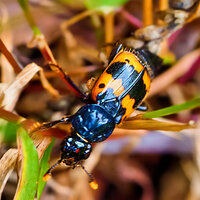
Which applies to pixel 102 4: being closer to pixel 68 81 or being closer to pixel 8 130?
pixel 68 81

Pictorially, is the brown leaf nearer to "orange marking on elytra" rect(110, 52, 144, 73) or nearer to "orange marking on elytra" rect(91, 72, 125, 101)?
"orange marking on elytra" rect(91, 72, 125, 101)

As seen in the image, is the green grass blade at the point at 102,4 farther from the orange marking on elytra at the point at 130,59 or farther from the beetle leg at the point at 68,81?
the beetle leg at the point at 68,81

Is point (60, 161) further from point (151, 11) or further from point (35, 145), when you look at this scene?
point (151, 11)

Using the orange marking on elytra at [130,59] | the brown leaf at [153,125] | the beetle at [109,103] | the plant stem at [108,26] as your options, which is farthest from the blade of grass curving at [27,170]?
the plant stem at [108,26]

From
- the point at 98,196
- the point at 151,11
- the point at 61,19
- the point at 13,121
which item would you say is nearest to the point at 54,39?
the point at 61,19

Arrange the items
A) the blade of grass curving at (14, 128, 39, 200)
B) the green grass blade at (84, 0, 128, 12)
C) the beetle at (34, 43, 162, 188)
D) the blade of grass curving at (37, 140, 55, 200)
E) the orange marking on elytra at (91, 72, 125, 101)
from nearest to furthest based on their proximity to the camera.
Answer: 1. the blade of grass curving at (14, 128, 39, 200)
2. the blade of grass curving at (37, 140, 55, 200)
3. the beetle at (34, 43, 162, 188)
4. the orange marking on elytra at (91, 72, 125, 101)
5. the green grass blade at (84, 0, 128, 12)

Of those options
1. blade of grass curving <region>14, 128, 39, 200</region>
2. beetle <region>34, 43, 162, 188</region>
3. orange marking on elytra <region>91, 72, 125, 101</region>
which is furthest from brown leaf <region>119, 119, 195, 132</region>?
blade of grass curving <region>14, 128, 39, 200</region>

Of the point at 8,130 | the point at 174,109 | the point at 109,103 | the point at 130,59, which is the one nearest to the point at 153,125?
the point at 174,109
